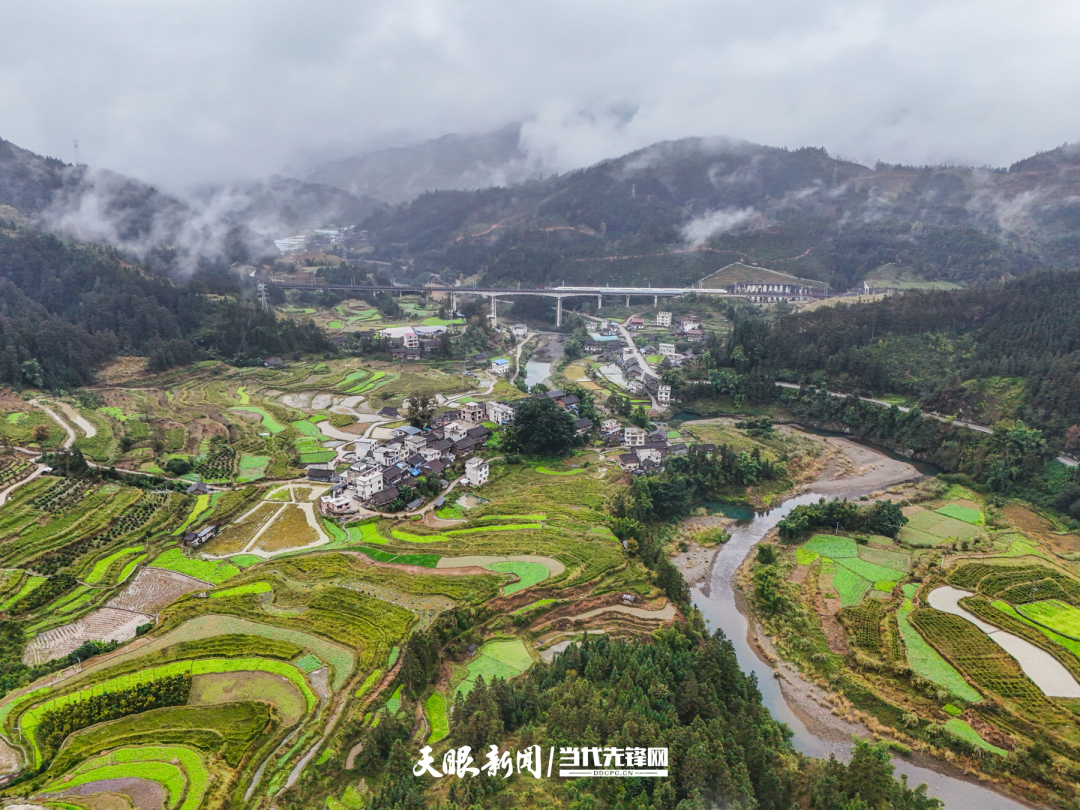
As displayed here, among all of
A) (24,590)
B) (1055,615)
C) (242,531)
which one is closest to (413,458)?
(242,531)

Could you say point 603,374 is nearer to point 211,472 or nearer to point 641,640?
point 211,472

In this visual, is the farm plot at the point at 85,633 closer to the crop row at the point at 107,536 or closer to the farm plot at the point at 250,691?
the crop row at the point at 107,536

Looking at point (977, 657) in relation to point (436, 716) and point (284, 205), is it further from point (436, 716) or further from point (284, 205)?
point (284, 205)

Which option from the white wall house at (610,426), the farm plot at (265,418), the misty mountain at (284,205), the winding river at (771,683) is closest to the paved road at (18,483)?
the farm plot at (265,418)

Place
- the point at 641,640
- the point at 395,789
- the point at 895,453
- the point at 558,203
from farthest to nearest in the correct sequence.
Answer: the point at 558,203
the point at 895,453
the point at 641,640
the point at 395,789

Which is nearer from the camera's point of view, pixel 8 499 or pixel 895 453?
pixel 8 499

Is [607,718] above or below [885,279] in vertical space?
below

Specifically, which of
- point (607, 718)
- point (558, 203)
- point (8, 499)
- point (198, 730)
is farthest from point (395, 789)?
point (558, 203)
